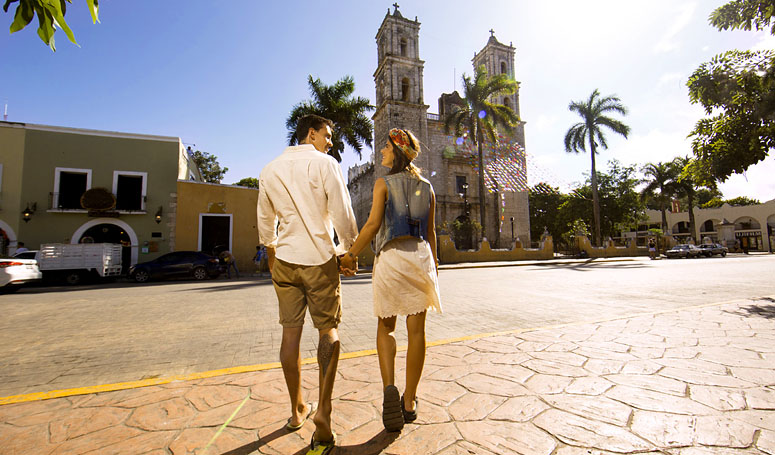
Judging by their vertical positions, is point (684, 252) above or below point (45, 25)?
below

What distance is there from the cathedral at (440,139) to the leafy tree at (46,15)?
85.0ft

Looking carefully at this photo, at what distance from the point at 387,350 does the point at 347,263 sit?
53cm

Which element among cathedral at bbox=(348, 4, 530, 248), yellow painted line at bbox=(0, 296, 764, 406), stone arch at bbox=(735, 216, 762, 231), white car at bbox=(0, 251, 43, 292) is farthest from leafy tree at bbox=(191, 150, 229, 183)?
stone arch at bbox=(735, 216, 762, 231)

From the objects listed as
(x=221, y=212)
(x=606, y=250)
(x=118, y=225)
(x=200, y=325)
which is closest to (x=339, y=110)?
(x=221, y=212)

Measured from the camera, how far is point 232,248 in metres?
17.9

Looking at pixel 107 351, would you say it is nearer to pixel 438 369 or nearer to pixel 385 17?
pixel 438 369

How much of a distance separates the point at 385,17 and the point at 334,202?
3161 cm

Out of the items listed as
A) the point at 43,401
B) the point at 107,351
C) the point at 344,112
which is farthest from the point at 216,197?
the point at 43,401

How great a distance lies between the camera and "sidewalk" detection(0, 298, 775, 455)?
1.62 m

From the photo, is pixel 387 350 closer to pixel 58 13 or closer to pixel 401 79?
pixel 58 13

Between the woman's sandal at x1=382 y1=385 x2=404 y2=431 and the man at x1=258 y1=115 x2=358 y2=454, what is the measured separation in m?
0.27

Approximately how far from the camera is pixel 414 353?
194 cm

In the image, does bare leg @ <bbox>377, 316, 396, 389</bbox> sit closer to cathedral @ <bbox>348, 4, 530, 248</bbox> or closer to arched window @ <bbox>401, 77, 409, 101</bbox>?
cathedral @ <bbox>348, 4, 530, 248</bbox>

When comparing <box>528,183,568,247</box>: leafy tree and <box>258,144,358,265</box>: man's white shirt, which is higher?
<box>528,183,568,247</box>: leafy tree
